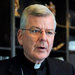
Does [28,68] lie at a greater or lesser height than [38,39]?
lesser

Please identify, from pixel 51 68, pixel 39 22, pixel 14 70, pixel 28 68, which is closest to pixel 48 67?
pixel 51 68

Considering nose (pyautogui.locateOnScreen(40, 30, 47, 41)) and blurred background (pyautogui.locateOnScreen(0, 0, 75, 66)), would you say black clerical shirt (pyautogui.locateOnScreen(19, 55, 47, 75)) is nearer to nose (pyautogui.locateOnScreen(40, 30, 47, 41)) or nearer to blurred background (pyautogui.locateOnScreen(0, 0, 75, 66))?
nose (pyautogui.locateOnScreen(40, 30, 47, 41))

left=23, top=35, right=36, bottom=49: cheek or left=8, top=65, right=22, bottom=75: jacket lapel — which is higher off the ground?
left=23, top=35, right=36, bottom=49: cheek

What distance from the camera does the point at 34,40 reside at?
146 cm

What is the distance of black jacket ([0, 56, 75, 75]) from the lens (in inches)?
61.7

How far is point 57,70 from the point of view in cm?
167

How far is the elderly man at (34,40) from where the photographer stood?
1.46 m

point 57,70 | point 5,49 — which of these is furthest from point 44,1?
point 57,70

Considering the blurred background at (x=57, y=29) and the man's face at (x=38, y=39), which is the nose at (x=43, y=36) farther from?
the blurred background at (x=57, y=29)

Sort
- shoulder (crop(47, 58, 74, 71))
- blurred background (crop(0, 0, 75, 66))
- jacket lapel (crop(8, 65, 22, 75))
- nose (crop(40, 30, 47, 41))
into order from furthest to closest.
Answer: blurred background (crop(0, 0, 75, 66))
shoulder (crop(47, 58, 74, 71))
jacket lapel (crop(8, 65, 22, 75))
nose (crop(40, 30, 47, 41))

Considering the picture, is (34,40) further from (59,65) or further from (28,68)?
(59,65)

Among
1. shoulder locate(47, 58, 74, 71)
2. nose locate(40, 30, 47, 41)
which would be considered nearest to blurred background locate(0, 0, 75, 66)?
shoulder locate(47, 58, 74, 71)

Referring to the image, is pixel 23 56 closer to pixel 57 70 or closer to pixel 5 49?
pixel 57 70

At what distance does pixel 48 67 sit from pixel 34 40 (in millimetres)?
300
